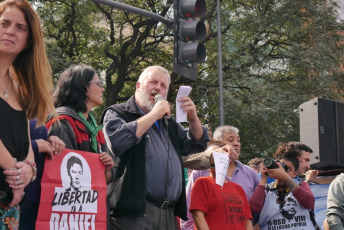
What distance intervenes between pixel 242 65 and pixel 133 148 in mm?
16241

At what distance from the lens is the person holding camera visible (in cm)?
715

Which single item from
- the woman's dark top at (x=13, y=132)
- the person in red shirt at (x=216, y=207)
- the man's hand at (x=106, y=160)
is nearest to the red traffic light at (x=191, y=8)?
the person in red shirt at (x=216, y=207)

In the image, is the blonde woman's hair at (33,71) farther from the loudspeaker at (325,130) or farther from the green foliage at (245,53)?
the green foliage at (245,53)

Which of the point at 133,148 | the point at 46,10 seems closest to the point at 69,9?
the point at 46,10

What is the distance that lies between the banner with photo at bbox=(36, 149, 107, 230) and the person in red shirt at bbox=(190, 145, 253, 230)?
162cm

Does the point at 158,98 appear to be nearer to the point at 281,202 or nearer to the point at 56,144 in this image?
the point at 56,144

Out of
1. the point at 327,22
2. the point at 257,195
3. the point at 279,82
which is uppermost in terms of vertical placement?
the point at 327,22

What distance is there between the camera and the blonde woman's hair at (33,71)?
12.5 ft

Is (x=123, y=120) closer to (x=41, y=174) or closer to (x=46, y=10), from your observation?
(x=41, y=174)

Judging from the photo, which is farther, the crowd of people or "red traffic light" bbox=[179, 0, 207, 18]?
"red traffic light" bbox=[179, 0, 207, 18]

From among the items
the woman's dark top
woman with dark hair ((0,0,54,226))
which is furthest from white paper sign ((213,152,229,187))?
the woman's dark top

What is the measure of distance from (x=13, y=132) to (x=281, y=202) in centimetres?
431

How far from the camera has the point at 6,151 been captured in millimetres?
3502

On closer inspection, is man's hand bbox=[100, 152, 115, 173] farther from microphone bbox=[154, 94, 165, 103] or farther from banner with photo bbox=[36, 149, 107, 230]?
microphone bbox=[154, 94, 165, 103]
